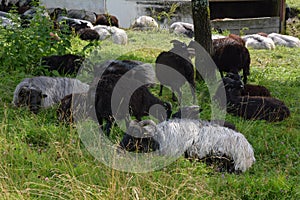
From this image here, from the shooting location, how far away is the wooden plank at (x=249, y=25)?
58.1ft

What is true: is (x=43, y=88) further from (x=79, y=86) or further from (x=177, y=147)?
(x=177, y=147)

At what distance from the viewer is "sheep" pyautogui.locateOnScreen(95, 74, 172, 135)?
237 inches

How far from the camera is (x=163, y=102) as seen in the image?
21.6 feet

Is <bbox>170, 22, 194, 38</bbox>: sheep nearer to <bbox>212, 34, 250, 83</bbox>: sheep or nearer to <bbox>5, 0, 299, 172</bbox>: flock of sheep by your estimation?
<bbox>5, 0, 299, 172</bbox>: flock of sheep

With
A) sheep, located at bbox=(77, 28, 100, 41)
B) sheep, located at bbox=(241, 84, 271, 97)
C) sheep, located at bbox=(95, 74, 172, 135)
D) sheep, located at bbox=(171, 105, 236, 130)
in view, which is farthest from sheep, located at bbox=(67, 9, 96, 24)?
sheep, located at bbox=(171, 105, 236, 130)

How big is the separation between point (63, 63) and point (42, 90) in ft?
4.85

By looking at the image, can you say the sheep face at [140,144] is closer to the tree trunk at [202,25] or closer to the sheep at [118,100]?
the sheep at [118,100]

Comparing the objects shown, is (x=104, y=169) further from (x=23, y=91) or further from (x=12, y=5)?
(x=12, y=5)

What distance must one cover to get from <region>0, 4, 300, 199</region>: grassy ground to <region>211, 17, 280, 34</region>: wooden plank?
9.74m

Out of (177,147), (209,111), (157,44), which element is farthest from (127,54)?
(177,147)

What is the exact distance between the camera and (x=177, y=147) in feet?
18.0

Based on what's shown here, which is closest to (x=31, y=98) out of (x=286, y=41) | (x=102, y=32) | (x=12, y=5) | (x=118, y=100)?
(x=118, y=100)

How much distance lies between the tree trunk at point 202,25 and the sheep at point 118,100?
116 inches

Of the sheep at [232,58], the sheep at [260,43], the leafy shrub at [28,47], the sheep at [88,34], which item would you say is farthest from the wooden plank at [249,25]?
the leafy shrub at [28,47]
